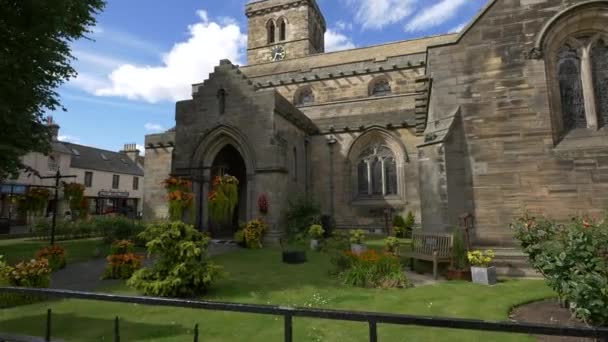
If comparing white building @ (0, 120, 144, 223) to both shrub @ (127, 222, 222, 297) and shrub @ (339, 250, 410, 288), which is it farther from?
shrub @ (339, 250, 410, 288)

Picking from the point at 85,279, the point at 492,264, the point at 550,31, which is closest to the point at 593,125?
the point at 550,31

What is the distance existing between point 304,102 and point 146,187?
45.2 ft

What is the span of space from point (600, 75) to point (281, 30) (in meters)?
35.5

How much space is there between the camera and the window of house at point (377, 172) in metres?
20.2

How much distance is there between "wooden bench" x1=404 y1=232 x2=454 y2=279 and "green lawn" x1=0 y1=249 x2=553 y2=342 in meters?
0.83

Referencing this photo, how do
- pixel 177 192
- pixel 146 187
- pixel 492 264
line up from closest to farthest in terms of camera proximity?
pixel 492 264 → pixel 177 192 → pixel 146 187

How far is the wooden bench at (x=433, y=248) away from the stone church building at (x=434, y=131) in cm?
44

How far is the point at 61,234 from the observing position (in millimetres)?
19062

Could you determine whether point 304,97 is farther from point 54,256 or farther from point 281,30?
point 54,256

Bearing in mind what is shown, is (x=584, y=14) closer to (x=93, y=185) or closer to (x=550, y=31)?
(x=550, y=31)

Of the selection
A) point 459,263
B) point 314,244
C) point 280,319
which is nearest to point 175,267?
point 280,319

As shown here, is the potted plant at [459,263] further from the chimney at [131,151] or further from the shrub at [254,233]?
the chimney at [131,151]

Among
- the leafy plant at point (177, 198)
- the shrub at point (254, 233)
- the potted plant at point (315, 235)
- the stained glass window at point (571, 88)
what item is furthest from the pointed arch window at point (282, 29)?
the stained glass window at point (571, 88)

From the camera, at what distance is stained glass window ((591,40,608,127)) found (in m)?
9.82
